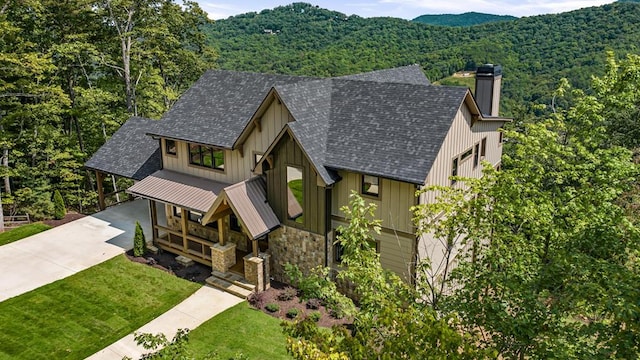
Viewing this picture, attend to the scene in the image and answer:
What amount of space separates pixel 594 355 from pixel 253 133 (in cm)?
1616

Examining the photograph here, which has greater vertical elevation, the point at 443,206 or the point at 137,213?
the point at 443,206

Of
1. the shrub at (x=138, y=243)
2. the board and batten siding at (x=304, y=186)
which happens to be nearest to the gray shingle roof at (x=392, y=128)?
the board and batten siding at (x=304, y=186)

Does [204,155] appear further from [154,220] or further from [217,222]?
[154,220]

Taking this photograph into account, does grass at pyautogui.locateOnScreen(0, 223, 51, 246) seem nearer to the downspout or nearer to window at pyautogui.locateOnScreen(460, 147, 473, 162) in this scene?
the downspout

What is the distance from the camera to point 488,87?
23.7 meters

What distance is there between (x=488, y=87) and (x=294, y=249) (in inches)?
515

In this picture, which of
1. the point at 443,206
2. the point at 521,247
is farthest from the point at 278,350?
the point at 521,247

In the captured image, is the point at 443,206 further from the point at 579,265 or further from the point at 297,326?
the point at 297,326

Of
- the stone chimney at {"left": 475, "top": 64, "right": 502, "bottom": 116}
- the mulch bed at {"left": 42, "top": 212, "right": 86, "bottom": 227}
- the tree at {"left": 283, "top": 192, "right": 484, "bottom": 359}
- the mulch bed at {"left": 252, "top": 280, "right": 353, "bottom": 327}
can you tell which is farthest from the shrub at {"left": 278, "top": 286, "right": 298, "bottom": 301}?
the mulch bed at {"left": 42, "top": 212, "right": 86, "bottom": 227}

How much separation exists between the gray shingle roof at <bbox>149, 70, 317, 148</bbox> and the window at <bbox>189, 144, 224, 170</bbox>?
3.19 feet

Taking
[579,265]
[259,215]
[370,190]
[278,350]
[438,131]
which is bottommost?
[278,350]

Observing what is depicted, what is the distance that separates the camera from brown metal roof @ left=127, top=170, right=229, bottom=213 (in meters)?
21.1

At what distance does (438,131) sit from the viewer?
1723cm

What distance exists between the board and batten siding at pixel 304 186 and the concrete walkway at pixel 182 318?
163 inches
